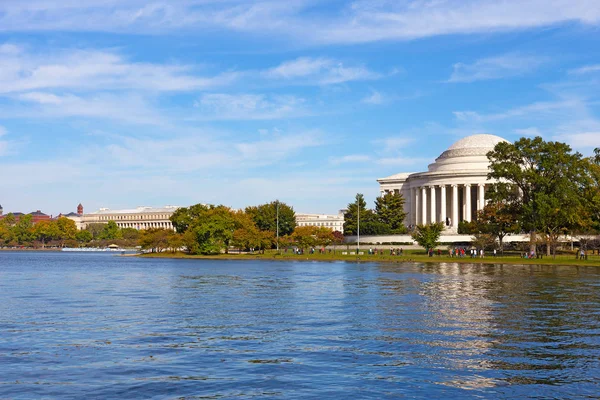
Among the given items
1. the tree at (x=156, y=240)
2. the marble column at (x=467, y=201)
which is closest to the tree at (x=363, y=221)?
the marble column at (x=467, y=201)

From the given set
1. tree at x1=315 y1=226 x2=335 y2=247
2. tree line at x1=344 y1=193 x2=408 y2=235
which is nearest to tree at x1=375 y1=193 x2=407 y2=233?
tree line at x1=344 y1=193 x2=408 y2=235

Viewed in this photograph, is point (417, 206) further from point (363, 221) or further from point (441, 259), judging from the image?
point (441, 259)

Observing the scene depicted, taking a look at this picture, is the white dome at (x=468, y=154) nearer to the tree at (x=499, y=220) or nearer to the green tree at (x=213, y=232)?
the tree at (x=499, y=220)

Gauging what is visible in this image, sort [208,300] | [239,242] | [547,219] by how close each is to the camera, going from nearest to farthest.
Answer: [208,300] < [547,219] < [239,242]

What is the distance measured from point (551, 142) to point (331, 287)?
50.8 meters

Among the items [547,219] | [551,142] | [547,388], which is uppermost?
[551,142]

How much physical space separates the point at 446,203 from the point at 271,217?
34.9m

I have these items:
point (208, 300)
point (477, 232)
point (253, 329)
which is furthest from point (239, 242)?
point (253, 329)

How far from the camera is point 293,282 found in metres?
56.2

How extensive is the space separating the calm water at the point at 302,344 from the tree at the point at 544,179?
148 feet

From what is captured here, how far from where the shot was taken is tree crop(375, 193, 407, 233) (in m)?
143

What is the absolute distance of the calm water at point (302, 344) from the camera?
19.0 meters

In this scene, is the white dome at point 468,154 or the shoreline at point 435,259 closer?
the shoreline at point 435,259

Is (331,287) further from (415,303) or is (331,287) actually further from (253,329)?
(253,329)
